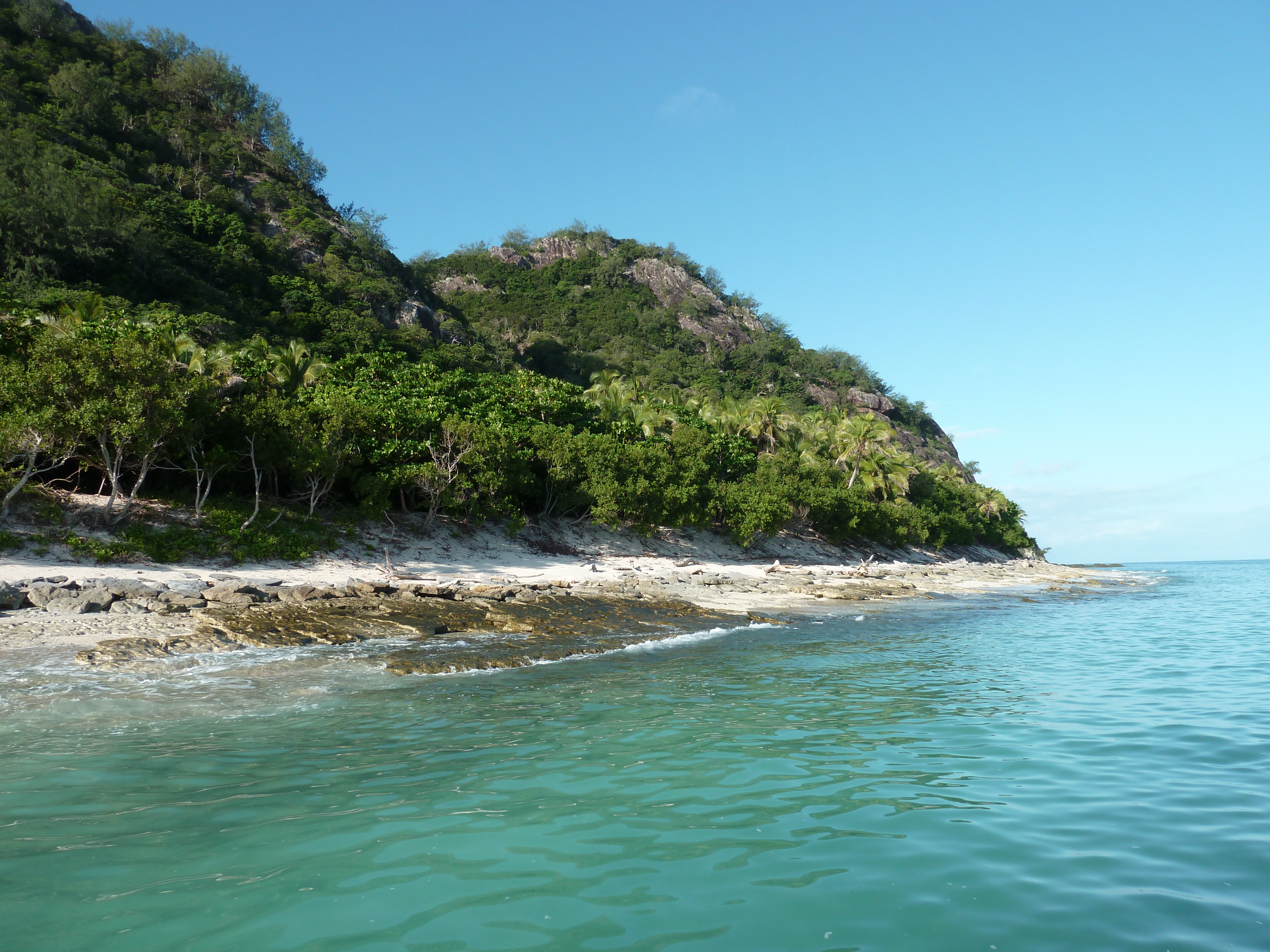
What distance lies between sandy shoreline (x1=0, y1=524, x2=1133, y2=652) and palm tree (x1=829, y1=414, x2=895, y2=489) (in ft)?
50.3

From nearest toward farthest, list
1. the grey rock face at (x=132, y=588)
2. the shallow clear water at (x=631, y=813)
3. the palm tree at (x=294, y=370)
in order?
the shallow clear water at (x=631, y=813)
the grey rock face at (x=132, y=588)
the palm tree at (x=294, y=370)

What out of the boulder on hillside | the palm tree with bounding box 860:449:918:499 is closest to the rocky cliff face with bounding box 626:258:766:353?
the palm tree with bounding box 860:449:918:499

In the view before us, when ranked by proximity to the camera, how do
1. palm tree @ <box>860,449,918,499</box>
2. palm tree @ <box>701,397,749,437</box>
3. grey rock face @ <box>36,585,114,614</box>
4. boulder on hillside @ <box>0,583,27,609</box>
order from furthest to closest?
1. palm tree @ <box>860,449,918,499</box>
2. palm tree @ <box>701,397,749,437</box>
3. grey rock face @ <box>36,585,114,614</box>
4. boulder on hillside @ <box>0,583,27,609</box>

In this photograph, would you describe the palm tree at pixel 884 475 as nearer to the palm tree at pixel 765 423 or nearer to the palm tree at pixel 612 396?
the palm tree at pixel 765 423

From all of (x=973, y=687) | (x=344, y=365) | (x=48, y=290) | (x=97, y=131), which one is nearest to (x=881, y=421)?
(x=344, y=365)

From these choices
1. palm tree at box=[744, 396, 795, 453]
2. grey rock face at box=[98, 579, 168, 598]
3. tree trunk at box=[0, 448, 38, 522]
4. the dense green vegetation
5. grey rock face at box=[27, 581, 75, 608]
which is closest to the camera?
grey rock face at box=[27, 581, 75, 608]

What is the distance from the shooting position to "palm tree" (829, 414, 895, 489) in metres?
65.4

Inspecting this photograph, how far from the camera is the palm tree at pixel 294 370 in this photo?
3575cm

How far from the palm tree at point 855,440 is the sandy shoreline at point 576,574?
603 inches

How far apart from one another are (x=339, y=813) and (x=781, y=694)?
682 cm

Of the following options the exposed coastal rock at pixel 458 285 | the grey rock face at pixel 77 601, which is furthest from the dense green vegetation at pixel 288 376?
the grey rock face at pixel 77 601

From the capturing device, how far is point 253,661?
13.4m

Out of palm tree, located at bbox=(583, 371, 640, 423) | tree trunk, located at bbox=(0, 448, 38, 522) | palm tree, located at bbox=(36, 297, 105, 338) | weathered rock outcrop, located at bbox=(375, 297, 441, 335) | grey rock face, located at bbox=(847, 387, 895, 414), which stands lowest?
tree trunk, located at bbox=(0, 448, 38, 522)

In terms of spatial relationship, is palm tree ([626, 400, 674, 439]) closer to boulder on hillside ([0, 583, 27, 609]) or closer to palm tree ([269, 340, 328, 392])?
palm tree ([269, 340, 328, 392])
